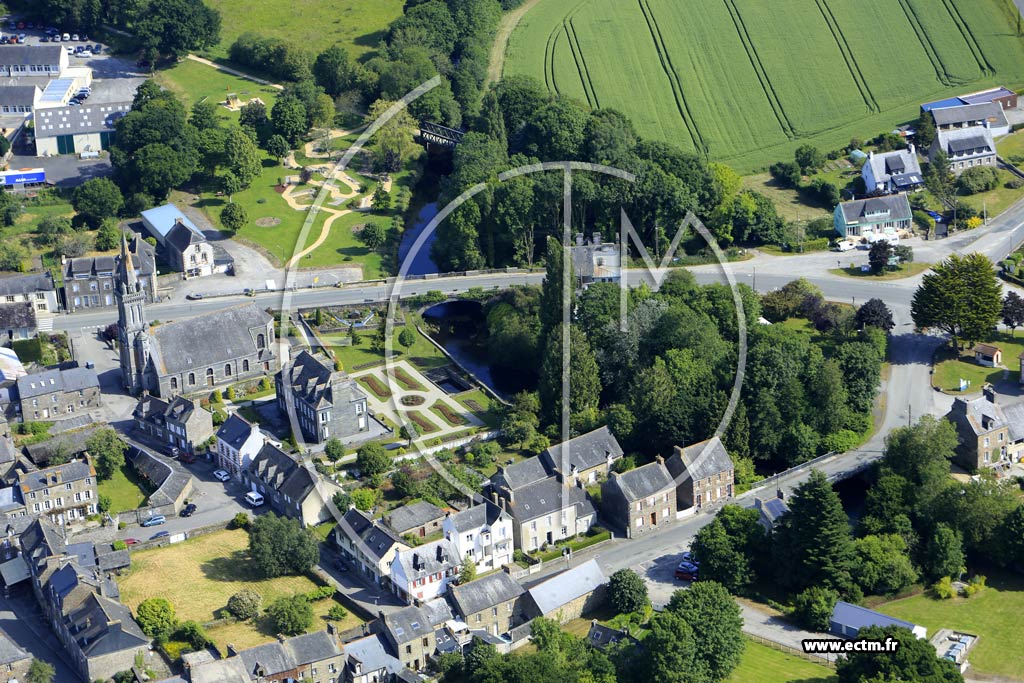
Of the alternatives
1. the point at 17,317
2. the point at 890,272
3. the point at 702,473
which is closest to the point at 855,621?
the point at 702,473

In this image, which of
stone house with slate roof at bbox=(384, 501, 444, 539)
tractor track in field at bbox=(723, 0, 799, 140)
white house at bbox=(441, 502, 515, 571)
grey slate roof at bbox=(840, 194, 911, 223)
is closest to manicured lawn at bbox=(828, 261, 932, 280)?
grey slate roof at bbox=(840, 194, 911, 223)

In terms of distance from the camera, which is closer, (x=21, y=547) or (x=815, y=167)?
(x=21, y=547)

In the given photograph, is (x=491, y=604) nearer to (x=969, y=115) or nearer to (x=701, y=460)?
(x=701, y=460)

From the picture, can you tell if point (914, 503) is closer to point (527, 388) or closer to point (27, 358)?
point (527, 388)

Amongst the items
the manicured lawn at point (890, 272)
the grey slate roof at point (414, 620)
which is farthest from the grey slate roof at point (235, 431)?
the manicured lawn at point (890, 272)

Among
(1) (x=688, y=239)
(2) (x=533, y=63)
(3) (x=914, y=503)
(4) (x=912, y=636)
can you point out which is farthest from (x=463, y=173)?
(4) (x=912, y=636)

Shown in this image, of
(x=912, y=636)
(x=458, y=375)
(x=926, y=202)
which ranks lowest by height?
(x=912, y=636)

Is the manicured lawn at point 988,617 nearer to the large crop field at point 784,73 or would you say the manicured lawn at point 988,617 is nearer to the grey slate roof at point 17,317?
the grey slate roof at point 17,317

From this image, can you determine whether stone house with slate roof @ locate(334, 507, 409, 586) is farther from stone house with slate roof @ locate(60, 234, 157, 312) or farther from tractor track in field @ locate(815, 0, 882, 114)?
tractor track in field @ locate(815, 0, 882, 114)
